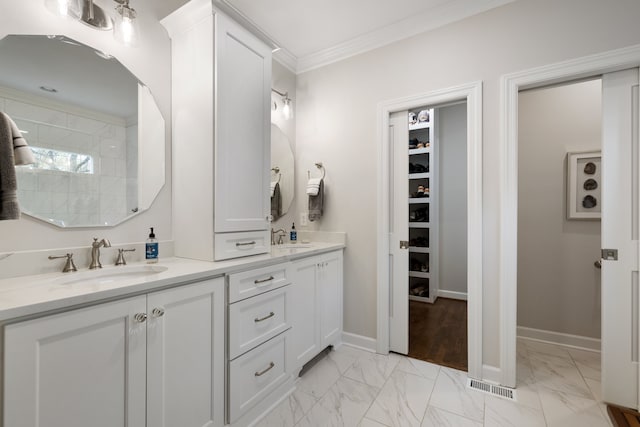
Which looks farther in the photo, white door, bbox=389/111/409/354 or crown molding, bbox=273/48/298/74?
crown molding, bbox=273/48/298/74

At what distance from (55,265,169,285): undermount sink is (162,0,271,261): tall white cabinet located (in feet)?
0.83

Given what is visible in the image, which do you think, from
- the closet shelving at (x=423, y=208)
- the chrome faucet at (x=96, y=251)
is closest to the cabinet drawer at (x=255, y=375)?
the chrome faucet at (x=96, y=251)

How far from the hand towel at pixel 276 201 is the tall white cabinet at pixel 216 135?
2.45ft

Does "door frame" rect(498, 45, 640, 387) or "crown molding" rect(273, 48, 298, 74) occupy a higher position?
"crown molding" rect(273, 48, 298, 74)

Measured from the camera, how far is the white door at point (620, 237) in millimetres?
1651

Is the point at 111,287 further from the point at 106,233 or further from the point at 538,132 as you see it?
the point at 538,132

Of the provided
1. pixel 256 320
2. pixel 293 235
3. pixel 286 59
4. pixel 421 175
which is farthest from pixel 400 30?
pixel 256 320

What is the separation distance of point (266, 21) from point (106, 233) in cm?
195

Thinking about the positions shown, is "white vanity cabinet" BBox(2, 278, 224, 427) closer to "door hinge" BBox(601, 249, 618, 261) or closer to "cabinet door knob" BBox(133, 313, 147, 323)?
"cabinet door knob" BBox(133, 313, 147, 323)

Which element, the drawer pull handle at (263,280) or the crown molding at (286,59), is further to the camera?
the crown molding at (286,59)

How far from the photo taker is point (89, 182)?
1.46 m

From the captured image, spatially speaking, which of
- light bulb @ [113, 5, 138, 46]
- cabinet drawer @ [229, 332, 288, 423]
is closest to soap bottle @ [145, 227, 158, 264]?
cabinet drawer @ [229, 332, 288, 423]

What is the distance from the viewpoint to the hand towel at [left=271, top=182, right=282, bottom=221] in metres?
2.64

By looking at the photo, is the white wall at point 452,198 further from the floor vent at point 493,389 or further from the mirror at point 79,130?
the mirror at point 79,130
